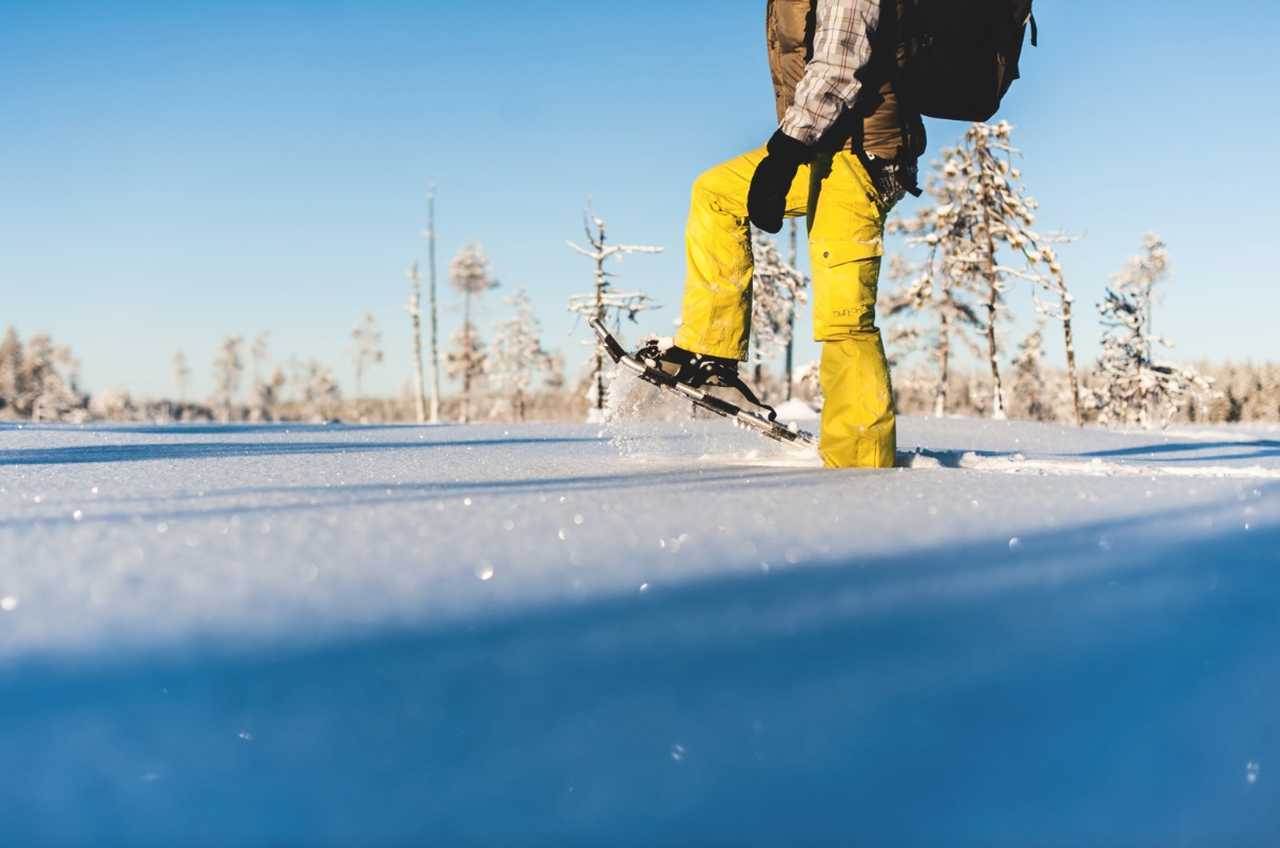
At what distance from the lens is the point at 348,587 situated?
954 millimetres

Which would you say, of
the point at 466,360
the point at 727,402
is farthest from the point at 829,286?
the point at 466,360

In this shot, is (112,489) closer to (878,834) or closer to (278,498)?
(278,498)

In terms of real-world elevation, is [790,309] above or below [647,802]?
above

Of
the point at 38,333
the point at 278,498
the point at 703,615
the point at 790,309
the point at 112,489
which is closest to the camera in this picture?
the point at 703,615

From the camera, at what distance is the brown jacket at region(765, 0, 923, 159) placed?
116 inches

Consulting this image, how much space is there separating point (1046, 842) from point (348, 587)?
70 centimetres

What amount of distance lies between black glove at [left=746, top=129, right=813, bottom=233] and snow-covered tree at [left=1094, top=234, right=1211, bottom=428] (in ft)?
102

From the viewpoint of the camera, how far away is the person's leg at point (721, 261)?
3.28m

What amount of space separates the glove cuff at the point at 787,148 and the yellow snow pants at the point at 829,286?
162 mm

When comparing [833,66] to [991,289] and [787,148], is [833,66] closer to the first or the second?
[787,148]

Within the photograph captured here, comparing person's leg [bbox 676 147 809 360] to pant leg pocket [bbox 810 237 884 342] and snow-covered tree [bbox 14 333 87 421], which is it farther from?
snow-covered tree [bbox 14 333 87 421]

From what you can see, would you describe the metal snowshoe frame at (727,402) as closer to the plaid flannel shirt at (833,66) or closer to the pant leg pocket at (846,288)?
the pant leg pocket at (846,288)

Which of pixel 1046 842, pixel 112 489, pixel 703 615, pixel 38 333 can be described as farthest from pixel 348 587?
pixel 38 333

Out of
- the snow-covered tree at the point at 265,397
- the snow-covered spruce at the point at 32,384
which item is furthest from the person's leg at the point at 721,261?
the snow-covered tree at the point at 265,397
